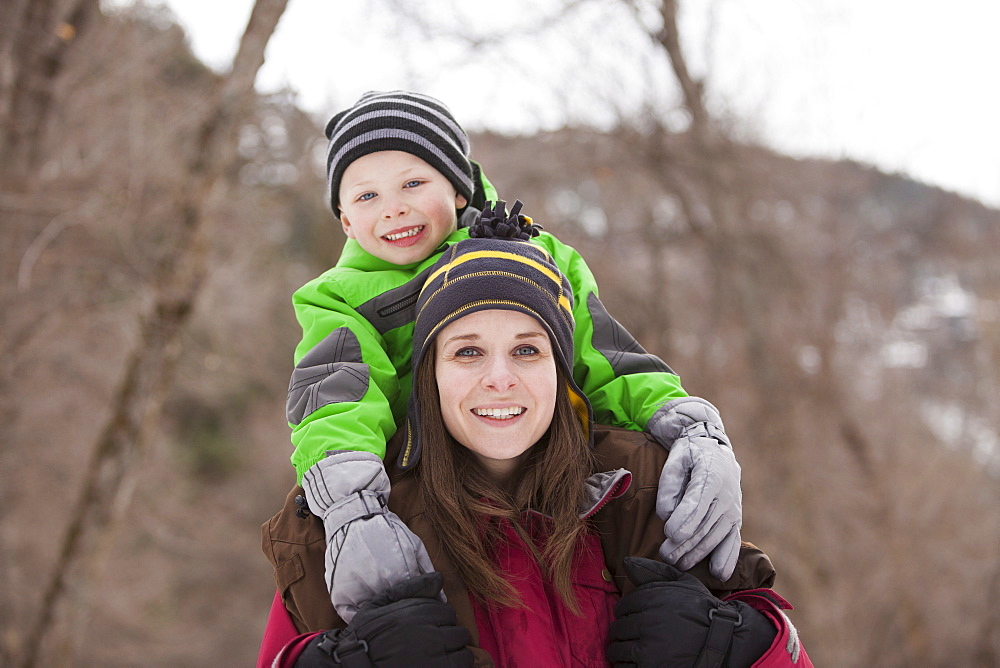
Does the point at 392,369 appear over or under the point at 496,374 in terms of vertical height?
over

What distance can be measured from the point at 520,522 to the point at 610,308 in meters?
7.97

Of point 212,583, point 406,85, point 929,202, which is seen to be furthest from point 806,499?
point 212,583

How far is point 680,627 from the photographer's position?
1.70 meters

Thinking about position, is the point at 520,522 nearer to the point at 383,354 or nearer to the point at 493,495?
the point at 493,495

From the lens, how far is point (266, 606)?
48.5 ft

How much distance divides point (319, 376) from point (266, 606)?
1461 centimetres

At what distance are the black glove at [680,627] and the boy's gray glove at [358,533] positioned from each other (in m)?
0.50

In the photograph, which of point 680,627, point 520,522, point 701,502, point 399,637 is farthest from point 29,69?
point 680,627

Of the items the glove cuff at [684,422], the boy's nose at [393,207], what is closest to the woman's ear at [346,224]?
the boy's nose at [393,207]

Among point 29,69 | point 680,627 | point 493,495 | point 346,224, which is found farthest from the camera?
point 29,69

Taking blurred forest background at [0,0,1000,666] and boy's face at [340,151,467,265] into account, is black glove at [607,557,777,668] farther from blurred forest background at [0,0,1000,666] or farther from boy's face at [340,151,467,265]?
blurred forest background at [0,0,1000,666]

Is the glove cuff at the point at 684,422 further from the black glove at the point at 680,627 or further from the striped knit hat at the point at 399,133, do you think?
the striped knit hat at the point at 399,133

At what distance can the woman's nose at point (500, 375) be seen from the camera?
5.96 ft

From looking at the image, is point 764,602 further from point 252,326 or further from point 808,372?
point 252,326
